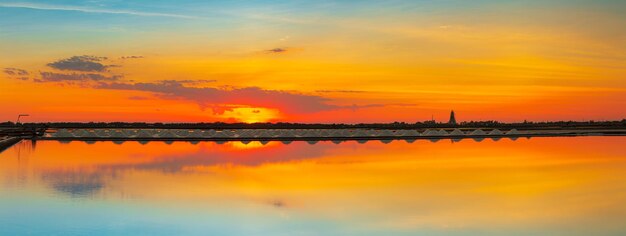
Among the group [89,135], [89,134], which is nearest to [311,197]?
[89,135]

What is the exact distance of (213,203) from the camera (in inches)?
464

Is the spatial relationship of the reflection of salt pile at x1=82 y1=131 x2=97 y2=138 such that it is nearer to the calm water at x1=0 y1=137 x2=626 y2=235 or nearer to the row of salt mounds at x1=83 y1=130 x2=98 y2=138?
the row of salt mounds at x1=83 y1=130 x2=98 y2=138

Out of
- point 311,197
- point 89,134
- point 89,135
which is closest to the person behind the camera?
point 311,197

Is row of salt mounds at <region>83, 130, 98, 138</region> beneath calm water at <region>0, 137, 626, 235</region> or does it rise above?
above

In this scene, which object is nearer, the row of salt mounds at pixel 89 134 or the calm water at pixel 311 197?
the calm water at pixel 311 197

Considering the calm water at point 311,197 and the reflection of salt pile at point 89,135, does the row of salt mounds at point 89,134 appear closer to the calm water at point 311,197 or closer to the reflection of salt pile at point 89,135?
the reflection of salt pile at point 89,135

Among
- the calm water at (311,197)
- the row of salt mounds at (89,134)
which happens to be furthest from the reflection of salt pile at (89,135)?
the calm water at (311,197)

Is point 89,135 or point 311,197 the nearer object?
point 311,197

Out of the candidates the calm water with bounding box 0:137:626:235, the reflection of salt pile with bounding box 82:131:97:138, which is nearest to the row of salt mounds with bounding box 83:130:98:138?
the reflection of salt pile with bounding box 82:131:97:138

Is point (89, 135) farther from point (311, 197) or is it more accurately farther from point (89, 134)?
point (311, 197)

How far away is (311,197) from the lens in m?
12.5

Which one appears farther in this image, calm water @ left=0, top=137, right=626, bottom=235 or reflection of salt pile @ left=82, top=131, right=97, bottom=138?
reflection of salt pile @ left=82, top=131, right=97, bottom=138

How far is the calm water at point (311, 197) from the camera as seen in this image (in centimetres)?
960

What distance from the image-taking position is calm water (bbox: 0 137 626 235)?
960 cm
